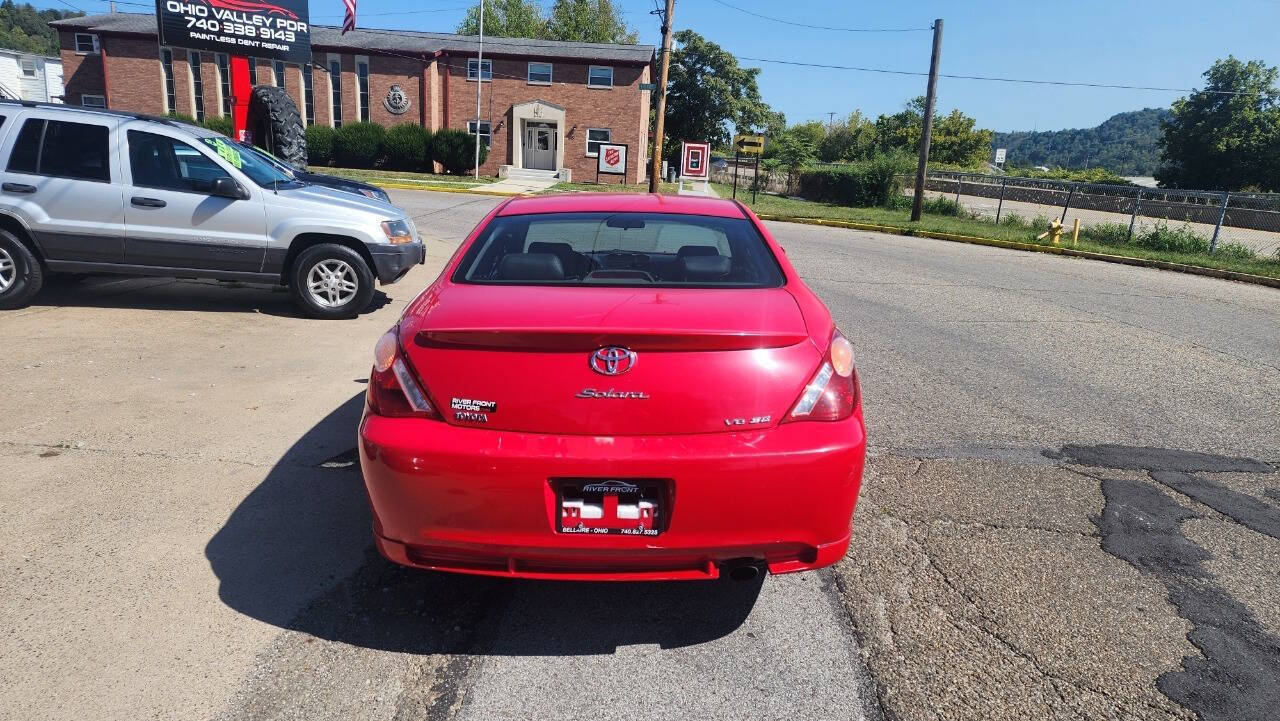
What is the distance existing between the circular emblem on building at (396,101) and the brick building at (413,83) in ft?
0.15

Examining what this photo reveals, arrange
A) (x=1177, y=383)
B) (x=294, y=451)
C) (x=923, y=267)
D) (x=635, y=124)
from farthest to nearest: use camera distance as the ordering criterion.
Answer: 1. (x=635, y=124)
2. (x=923, y=267)
3. (x=1177, y=383)
4. (x=294, y=451)

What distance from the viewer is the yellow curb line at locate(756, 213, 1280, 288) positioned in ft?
49.2

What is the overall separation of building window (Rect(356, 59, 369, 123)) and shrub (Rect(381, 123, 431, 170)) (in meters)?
4.14

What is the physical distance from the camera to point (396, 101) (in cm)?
3891

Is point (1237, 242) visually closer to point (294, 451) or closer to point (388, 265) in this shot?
point (388, 265)

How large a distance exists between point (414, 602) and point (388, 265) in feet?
17.4

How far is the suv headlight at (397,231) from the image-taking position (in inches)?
312

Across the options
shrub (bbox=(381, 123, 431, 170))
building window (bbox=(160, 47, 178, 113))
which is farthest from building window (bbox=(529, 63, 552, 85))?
building window (bbox=(160, 47, 178, 113))

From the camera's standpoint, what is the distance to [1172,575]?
3.50 metres

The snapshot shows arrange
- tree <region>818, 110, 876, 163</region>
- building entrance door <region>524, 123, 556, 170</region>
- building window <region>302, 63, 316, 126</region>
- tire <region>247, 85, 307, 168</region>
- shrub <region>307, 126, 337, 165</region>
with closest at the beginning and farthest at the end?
tire <region>247, 85, 307, 168</region>, shrub <region>307, 126, 337, 165</region>, building window <region>302, 63, 316, 126</region>, building entrance door <region>524, 123, 556, 170</region>, tree <region>818, 110, 876, 163</region>

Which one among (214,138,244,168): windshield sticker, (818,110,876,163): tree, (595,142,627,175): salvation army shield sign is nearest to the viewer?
(214,138,244,168): windshield sticker

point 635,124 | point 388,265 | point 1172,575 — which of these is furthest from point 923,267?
point 635,124

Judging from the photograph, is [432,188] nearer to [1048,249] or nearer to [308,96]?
[308,96]

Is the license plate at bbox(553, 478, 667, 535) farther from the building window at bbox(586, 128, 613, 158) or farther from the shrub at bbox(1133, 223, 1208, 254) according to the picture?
the building window at bbox(586, 128, 613, 158)
